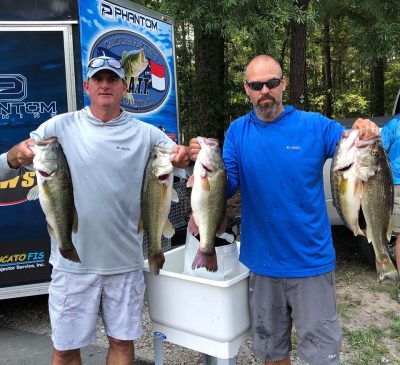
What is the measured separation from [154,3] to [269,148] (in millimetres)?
5781

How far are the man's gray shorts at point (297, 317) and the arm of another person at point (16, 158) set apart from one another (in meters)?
1.49

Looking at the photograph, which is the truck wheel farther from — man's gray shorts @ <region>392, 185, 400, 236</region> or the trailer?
the trailer

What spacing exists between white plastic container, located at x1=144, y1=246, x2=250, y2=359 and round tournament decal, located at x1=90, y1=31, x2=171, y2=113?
2476 millimetres

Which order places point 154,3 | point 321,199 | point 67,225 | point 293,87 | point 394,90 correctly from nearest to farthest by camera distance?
1. point 67,225
2. point 321,199
3. point 154,3
4. point 293,87
5. point 394,90

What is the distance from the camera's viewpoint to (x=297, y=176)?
2.71 meters

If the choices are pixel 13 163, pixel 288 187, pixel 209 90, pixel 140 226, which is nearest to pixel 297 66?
pixel 209 90

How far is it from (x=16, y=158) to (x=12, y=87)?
1.64 m

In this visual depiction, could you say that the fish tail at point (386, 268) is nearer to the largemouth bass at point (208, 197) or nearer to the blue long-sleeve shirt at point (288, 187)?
the blue long-sleeve shirt at point (288, 187)

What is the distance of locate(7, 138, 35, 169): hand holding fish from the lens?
8.55 feet

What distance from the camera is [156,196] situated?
104 inches

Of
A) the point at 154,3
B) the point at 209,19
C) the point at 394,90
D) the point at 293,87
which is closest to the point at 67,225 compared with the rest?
the point at 209,19

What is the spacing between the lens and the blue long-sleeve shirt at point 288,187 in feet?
8.91

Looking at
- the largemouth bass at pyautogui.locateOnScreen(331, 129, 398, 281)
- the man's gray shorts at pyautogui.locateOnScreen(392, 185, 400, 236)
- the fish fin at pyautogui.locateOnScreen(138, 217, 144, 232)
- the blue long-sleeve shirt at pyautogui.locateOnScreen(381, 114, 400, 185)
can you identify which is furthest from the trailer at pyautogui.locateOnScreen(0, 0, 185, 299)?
the man's gray shorts at pyautogui.locateOnScreen(392, 185, 400, 236)

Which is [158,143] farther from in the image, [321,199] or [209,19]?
[209,19]
